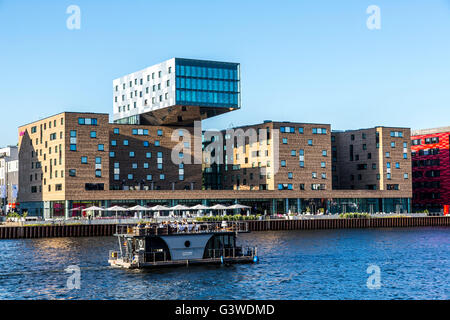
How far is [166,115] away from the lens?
15325cm

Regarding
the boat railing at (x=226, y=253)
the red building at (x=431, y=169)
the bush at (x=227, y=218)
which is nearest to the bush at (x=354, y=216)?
the bush at (x=227, y=218)

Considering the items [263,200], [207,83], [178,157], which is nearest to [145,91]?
[207,83]

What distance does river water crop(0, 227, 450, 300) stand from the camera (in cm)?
5206

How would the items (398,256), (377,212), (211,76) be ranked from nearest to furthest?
(398,256)
(211,76)
(377,212)

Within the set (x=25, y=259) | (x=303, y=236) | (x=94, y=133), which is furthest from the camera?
(x=94, y=133)

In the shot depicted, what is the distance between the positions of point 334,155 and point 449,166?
32.4 metres

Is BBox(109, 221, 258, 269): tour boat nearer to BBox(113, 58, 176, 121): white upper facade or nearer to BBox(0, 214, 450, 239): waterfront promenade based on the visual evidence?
BBox(0, 214, 450, 239): waterfront promenade

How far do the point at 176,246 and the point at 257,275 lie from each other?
833 centimetres

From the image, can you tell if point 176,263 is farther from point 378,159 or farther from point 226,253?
point 378,159

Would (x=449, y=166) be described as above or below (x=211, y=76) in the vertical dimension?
below

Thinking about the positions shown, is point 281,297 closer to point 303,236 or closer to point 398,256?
point 398,256

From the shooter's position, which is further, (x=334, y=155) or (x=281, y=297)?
(x=334, y=155)
